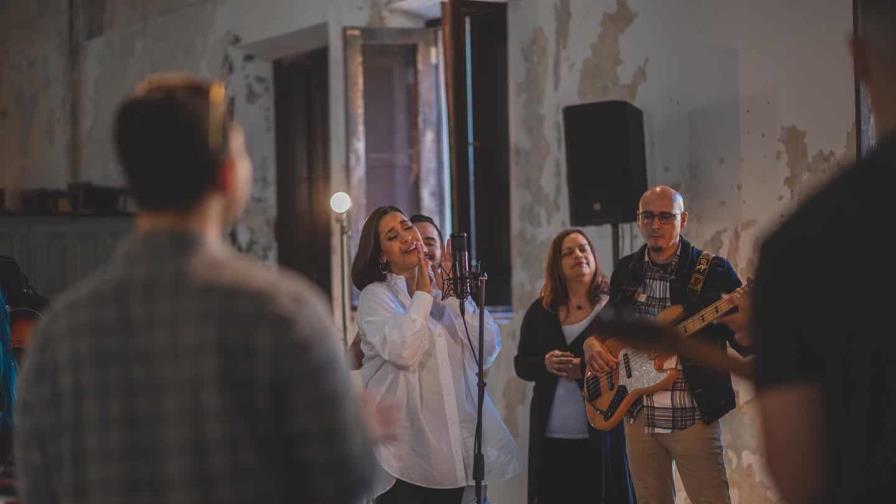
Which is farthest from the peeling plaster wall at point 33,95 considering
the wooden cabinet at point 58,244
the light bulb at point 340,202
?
the light bulb at point 340,202

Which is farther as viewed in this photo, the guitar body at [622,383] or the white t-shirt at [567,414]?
the white t-shirt at [567,414]

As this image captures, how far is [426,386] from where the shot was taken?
437 cm

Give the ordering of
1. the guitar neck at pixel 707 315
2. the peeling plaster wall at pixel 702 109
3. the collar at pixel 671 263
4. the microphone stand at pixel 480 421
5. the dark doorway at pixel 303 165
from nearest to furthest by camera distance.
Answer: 1. the guitar neck at pixel 707 315
2. the microphone stand at pixel 480 421
3. the collar at pixel 671 263
4. the peeling plaster wall at pixel 702 109
5. the dark doorway at pixel 303 165

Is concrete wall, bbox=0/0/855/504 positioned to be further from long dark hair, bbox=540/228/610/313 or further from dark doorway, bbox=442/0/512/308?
long dark hair, bbox=540/228/610/313

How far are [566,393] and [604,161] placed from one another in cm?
141

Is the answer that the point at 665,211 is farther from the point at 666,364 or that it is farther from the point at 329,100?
the point at 329,100

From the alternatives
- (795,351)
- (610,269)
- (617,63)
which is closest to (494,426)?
(610,269)

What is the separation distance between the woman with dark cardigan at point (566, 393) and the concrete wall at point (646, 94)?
99 cm

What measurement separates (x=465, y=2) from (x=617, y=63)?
126cm

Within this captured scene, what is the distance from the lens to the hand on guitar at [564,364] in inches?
191

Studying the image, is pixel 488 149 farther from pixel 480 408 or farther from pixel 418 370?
pixel 480 408

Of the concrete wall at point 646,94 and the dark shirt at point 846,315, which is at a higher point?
the concrete wall at point 646,94

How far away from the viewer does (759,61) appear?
218 inches

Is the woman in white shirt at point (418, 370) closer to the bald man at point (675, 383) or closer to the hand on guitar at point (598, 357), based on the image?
the hand on guitar at point (598, 357)
